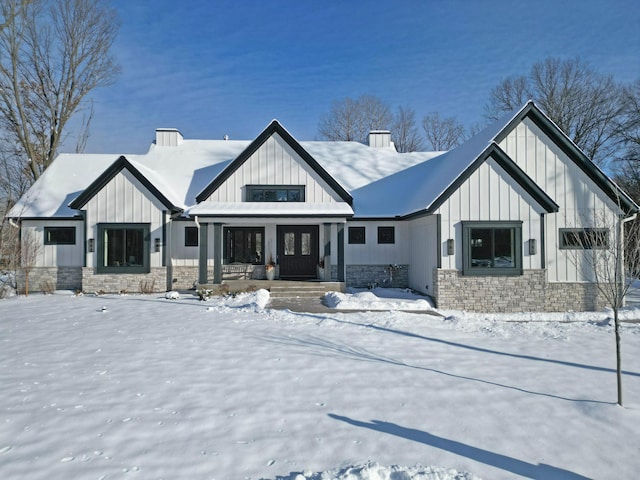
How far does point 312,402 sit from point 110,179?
13.0 metres

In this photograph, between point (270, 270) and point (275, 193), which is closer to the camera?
point (270, 270)

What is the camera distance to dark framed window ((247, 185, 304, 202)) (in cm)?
1486

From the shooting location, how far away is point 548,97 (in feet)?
92.1

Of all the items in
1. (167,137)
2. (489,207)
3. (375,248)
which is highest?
(167,137)

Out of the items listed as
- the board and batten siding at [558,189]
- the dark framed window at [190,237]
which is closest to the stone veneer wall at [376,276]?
the board and batten siding at [558,189]

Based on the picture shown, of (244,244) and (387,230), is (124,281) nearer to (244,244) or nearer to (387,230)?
(244,244)

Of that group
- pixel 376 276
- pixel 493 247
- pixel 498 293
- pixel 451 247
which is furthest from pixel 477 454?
pixel 376 276

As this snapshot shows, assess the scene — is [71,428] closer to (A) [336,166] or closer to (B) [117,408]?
(B) [117,408]

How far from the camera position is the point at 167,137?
18.8m

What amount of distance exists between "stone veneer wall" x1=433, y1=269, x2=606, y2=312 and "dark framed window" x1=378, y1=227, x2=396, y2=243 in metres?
3.51

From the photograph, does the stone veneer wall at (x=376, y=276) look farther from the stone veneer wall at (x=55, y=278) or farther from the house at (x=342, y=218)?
the stone veneer wall at (x=55, y=278)

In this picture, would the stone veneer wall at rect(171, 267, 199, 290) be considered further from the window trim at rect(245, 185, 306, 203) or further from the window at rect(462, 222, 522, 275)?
the window at rect(462, 222, 522, 275)

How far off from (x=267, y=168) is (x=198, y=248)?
4254mm

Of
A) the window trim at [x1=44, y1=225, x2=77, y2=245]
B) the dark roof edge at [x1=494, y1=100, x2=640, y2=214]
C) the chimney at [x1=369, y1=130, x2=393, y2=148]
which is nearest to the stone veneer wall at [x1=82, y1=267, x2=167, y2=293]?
the window trim at [x1=44, y1=225, x2=77, y2=245]
